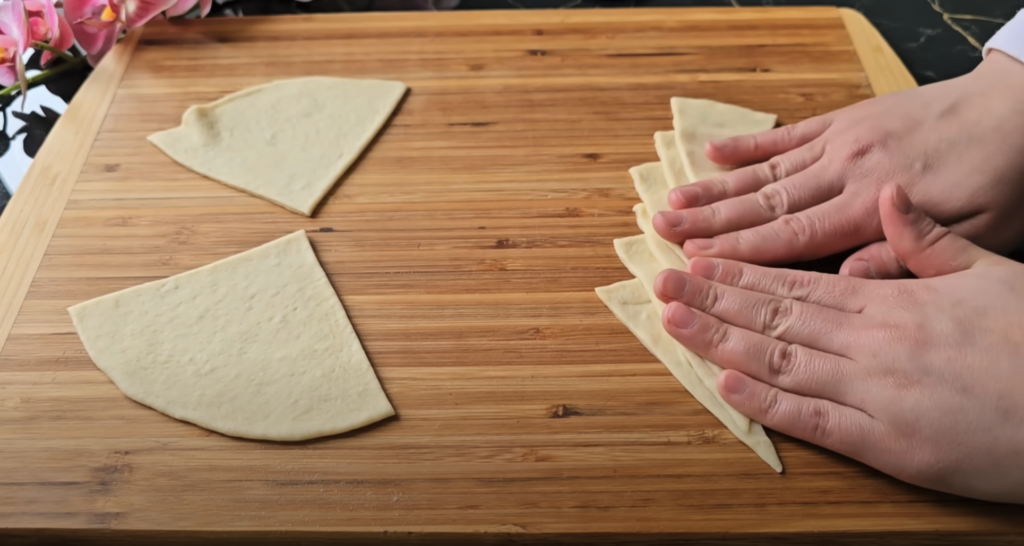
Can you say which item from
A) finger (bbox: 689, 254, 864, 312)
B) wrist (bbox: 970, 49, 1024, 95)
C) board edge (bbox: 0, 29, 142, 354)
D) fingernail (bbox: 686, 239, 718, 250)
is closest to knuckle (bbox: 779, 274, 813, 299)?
finger (bbox: 689, 254, 864, 312)

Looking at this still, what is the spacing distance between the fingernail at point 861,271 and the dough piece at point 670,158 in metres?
0.29

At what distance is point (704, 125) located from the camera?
1279mm

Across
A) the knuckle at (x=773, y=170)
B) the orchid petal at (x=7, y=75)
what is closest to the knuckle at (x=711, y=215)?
the knuckle at (x=773, y=170)

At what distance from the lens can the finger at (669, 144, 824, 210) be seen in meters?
1.13

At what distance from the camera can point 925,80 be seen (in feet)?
4.63

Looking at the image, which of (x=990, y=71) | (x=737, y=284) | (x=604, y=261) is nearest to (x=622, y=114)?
(x=604, y=261)

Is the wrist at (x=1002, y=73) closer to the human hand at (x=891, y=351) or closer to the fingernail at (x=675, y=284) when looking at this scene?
the human hand at (x=891, y=351)

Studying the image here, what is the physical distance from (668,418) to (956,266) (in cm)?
40

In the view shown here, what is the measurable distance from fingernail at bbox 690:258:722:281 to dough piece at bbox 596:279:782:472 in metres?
0.08

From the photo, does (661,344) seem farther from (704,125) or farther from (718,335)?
(704,125)

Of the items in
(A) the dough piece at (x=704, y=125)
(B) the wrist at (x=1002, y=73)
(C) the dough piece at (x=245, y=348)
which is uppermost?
(B) the wrist at (x=1002, y=73)

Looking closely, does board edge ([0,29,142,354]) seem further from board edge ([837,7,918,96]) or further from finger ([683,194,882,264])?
board edge ([837,7,918,96])

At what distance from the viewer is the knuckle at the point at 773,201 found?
3.63 ft

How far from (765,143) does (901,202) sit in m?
0.28
